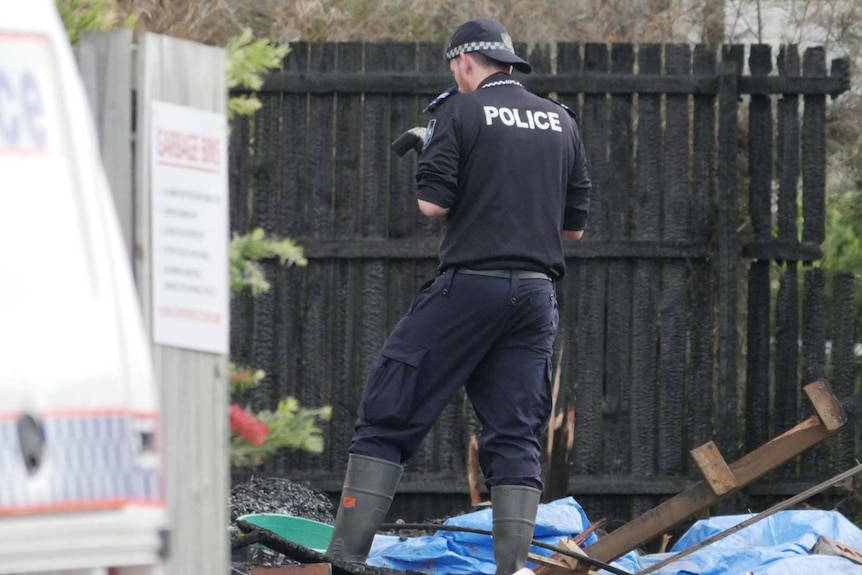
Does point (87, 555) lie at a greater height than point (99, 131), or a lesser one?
lesser

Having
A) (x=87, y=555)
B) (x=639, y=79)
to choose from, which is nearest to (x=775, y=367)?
(x=639, y=79)

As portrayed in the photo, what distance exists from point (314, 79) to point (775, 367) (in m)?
2.59

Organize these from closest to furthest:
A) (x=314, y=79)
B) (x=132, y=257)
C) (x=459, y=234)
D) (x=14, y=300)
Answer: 1. (x=14, y=300)
2. (x=132, y=257)
3. (x=459, y=234)
4. (x=314, y=79)

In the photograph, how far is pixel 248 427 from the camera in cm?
385

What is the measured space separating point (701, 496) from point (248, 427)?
2850mm

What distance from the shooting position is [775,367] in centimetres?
752

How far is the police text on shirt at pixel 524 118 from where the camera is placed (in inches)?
209

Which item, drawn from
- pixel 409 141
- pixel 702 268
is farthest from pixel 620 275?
pixel 409 141

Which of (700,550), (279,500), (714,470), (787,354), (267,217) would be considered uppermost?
(267,217)

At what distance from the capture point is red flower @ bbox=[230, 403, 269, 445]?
3832 millimetres

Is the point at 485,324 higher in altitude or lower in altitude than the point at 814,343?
higher

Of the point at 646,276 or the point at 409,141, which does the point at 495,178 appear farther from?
the point at 646,276

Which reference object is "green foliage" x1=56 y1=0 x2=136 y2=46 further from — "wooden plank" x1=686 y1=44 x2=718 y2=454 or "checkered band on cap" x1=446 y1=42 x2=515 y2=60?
"wooden plank" x1=686 y1=44 x2=718 y2=454

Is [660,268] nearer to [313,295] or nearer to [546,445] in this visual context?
[546,445]
